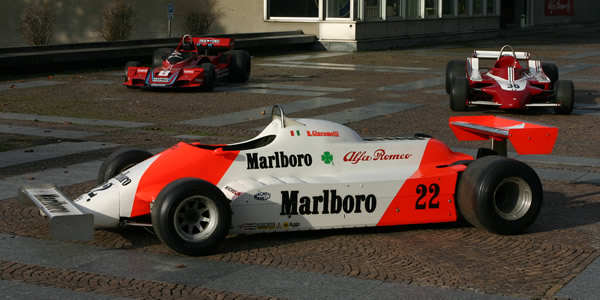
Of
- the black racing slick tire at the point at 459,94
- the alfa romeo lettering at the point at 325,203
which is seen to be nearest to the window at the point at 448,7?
the black racing slick tire at the point at 459,94

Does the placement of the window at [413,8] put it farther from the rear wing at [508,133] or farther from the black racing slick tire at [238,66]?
the rear wing at [508,133]

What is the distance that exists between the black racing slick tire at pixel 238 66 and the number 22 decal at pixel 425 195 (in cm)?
1427

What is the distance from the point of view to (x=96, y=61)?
25828mm

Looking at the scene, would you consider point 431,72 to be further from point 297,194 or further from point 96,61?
point 297,194

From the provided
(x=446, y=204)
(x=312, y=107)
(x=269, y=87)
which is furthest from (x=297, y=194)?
(x=269, y=87)

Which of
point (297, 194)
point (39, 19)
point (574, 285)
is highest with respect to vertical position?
point (39, 19)

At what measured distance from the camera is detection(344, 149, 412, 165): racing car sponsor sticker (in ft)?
25.6

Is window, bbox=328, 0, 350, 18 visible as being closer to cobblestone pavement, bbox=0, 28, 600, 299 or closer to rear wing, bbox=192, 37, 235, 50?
cobblestone pavement, bbox=0, 28, 600, 299

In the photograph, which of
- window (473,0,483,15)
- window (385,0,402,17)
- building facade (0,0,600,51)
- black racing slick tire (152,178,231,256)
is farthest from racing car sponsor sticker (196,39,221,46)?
window (473,0,483,15)

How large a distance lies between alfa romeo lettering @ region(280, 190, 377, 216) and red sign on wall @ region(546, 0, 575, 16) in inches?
2093

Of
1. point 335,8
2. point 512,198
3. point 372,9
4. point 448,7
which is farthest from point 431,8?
point 512,198

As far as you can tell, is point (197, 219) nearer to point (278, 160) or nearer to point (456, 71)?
point (278, 160)

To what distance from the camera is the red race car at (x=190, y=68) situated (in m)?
19.5

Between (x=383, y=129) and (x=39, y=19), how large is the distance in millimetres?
20186
